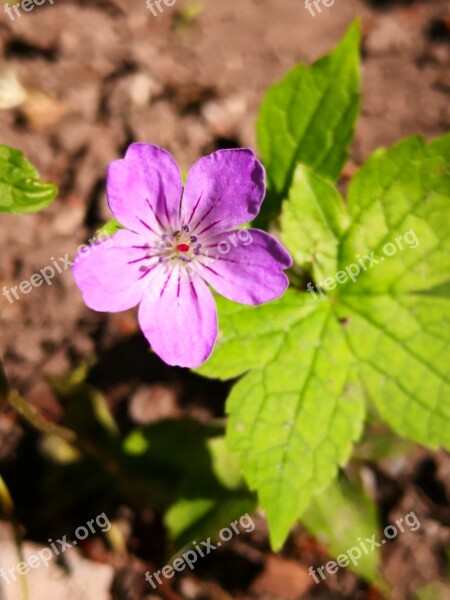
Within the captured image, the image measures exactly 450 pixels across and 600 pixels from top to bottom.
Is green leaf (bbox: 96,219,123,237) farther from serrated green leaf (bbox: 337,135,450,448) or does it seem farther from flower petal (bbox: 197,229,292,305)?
serrated green leaf (bbox: 337,135,450,448)

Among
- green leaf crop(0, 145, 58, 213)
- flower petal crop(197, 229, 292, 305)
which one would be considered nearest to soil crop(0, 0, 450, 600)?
flower petal crop(197, 229, 292, 305)

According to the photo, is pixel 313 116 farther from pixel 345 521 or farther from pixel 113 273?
pixel 345 521

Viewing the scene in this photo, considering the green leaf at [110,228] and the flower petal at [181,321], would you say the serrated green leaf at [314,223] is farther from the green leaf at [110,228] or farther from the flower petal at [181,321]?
the green leaf at [110,228]

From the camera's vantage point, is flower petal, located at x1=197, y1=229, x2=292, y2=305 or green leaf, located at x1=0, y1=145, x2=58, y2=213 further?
flower petal, located at x1=197, y1=229, x2=292, y2=305

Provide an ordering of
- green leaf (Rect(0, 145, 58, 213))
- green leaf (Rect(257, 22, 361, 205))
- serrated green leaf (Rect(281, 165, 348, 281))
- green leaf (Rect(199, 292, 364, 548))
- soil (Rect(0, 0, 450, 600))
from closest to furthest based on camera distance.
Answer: green leaf (Rect(0, 145, 58, 213)), green leaf (Rect(199, 292, 364, 548)), serrated green leaf (Rect(281, 165, 348, 281)), green leaf (Rect(257, 22, 361, 205)), soil (Rect(0, 0, 450, 600))

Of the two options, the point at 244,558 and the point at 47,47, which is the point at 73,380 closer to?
the point at 244,558

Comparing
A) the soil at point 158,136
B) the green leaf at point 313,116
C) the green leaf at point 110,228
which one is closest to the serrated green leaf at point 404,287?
the green leaf at point 313,116

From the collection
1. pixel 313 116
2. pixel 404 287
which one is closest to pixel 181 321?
pixel 404 287
